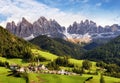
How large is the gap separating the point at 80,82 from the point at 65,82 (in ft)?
37.9

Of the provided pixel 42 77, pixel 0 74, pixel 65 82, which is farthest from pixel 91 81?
pixel 0 74

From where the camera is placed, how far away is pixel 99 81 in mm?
194750

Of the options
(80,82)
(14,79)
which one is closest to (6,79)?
(14,79)

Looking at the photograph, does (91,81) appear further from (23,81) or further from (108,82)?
(23,81)

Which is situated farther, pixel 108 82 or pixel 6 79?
pixel 108 82

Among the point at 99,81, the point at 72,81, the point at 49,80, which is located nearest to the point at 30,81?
the point at 49,80

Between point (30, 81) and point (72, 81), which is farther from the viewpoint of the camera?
point (72, 81)

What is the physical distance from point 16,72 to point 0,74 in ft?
32.4

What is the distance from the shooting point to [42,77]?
653ft

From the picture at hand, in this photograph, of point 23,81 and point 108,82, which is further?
point 108,82

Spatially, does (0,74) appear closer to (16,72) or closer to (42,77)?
(16,72)

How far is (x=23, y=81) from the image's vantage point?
586ft

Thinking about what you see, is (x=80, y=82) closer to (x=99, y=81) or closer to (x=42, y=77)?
(x=99, y=81)

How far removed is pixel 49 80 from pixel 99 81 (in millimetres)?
30491
